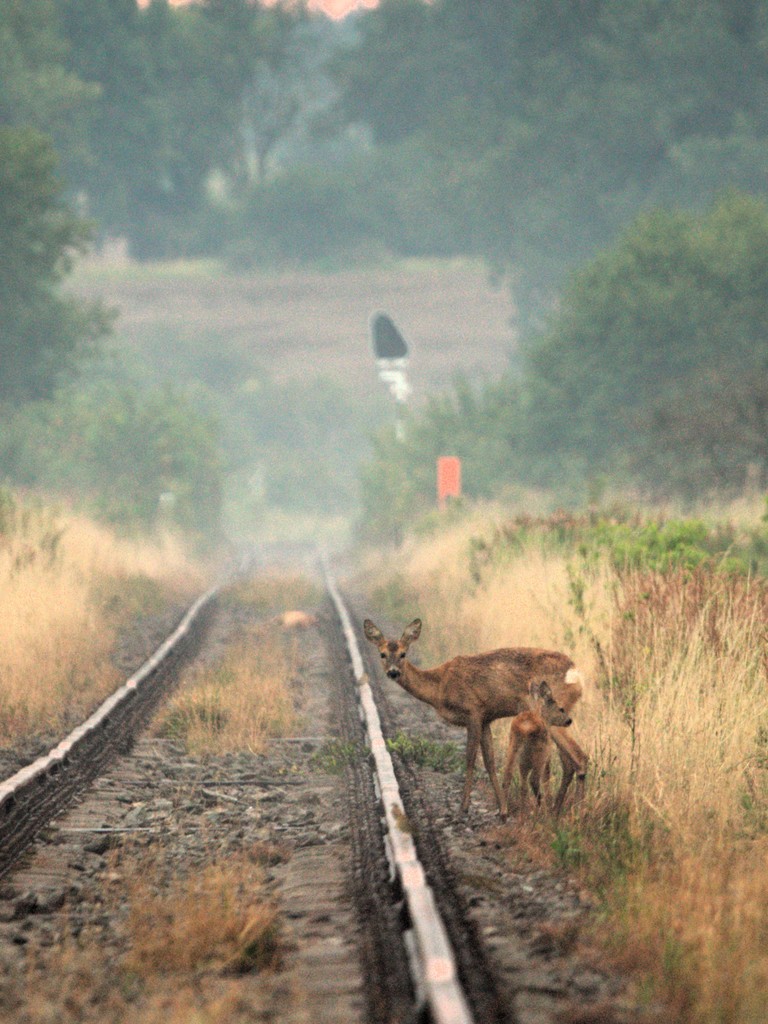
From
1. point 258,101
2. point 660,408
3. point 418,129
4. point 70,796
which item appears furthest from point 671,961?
point 258,101

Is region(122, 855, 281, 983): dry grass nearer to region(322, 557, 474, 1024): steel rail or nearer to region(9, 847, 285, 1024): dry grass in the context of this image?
region(9, 847, 285, 1024): dry grass

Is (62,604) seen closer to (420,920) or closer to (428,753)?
(428,753)

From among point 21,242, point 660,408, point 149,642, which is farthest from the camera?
point 21,242

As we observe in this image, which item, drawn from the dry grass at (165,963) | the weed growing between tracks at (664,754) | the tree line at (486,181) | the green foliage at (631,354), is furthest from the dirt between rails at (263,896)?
the green foliage at (631,354)

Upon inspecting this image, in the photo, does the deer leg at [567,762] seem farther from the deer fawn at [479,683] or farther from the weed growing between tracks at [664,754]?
the deer fawn at [479,683]

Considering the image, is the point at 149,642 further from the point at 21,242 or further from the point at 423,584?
the point at 21,242

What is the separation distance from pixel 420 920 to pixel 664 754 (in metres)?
3.52

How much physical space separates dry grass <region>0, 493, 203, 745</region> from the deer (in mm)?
5137

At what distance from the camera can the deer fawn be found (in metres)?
9.05

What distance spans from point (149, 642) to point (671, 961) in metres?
14.3

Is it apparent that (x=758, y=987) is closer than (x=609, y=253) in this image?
Yes

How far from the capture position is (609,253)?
140 ft

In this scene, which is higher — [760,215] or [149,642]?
[760,215]

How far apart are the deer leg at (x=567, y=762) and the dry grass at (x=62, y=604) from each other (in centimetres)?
534
